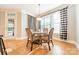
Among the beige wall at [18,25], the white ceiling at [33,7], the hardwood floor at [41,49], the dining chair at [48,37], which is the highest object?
the white ceiling at [33,7]

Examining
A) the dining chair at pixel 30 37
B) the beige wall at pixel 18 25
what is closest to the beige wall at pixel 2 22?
the beige wall at pixel 18 25

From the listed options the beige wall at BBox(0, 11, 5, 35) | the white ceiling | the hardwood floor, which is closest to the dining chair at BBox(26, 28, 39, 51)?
the hardwood floor

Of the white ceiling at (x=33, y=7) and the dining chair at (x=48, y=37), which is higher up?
the white ceiling at (x=33, y=7)

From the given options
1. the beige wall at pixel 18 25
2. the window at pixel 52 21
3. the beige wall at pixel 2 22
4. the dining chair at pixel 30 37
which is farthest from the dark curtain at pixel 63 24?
the beige wall at pixel 2 22

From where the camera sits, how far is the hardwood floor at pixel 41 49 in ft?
7.88

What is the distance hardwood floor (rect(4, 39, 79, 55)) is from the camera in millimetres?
2402

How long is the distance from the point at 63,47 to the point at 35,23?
0.88m

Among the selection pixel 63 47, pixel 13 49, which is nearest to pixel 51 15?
pixel 63 47

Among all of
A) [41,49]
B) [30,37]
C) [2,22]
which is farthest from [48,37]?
[2,22]

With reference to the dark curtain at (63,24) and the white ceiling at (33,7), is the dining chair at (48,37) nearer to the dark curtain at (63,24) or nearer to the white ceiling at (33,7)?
the dark curtain at (63,24)

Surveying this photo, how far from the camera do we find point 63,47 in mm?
2537

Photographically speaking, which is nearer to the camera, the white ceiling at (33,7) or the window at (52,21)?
the white ceiling at (33,7)

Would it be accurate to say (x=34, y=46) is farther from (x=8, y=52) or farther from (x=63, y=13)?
(x=63, y=13)
